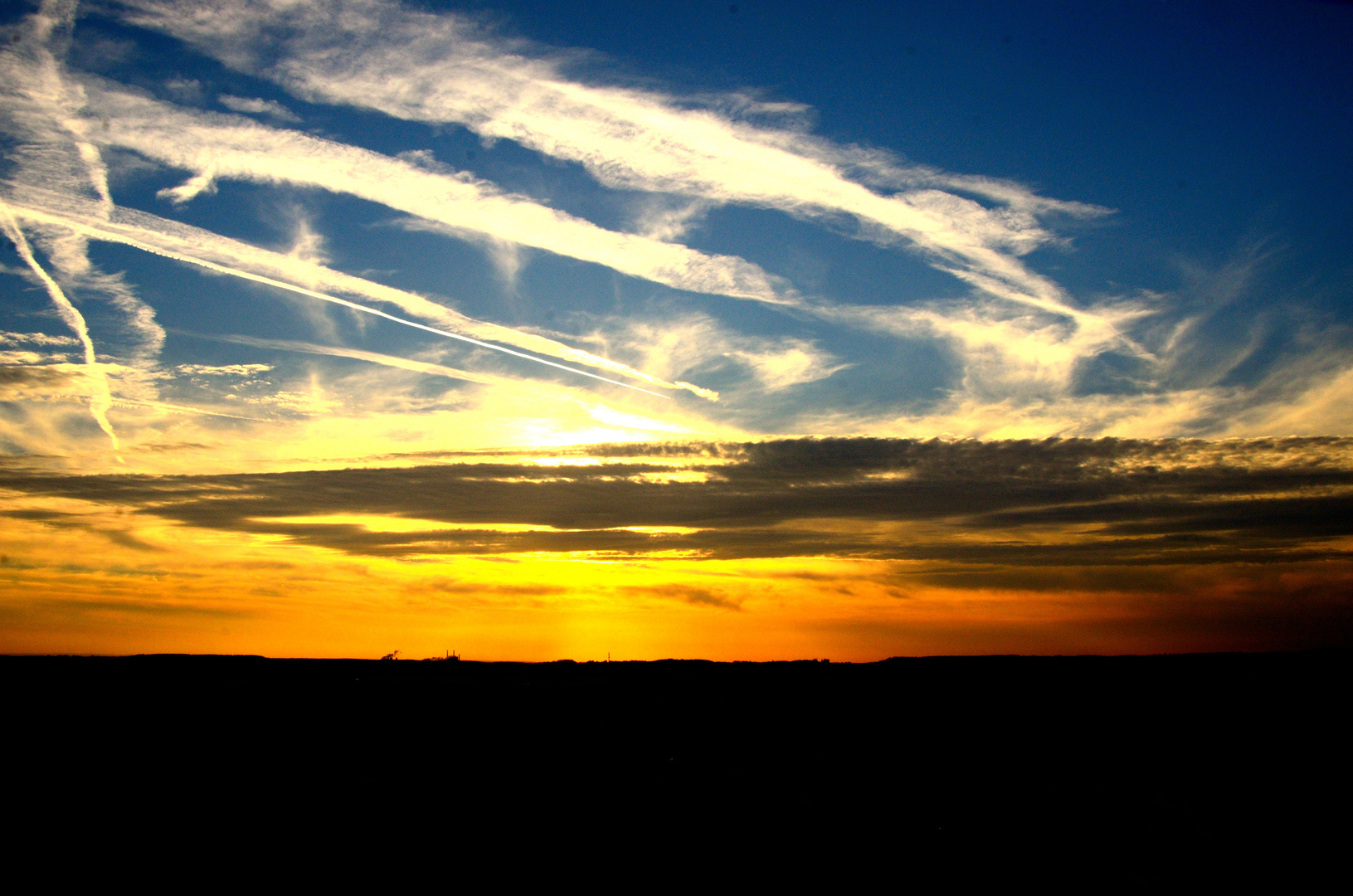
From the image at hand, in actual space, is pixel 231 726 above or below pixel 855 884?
above

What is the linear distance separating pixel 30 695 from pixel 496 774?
35.9 m

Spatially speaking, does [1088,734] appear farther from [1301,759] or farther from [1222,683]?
[1222,683]

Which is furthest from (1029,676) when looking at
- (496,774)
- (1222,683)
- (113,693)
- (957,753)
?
(113,693)

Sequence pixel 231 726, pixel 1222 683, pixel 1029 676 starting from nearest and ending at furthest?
1. pixel 231 726
2. pixel 1222 683
3. pixel 1029 676

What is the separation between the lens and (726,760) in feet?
81.7

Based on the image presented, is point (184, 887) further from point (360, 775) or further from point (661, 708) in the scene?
point (661, 708)

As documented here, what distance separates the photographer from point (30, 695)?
145ft

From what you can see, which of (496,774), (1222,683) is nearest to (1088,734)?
(496,774)

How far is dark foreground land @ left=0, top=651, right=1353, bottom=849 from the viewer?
19.9 metres

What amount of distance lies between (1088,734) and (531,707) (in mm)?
23238

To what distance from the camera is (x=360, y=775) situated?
23.1m

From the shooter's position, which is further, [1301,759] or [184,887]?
[1301,759]

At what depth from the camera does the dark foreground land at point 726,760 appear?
1989 cm

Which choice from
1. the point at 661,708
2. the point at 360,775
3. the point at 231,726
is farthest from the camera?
the point at 661,708
